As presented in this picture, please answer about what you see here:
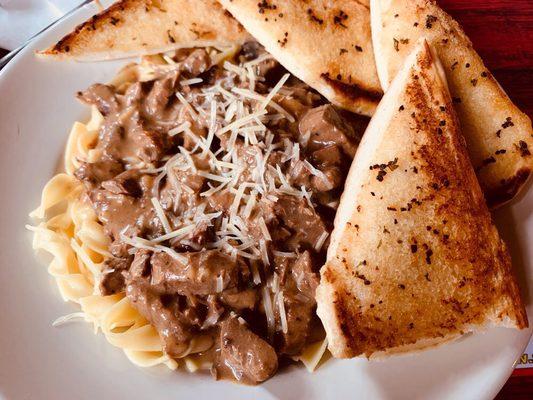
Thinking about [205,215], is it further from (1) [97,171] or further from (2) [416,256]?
(2) [416,256]

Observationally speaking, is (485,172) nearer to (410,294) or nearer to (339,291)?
(410,294)

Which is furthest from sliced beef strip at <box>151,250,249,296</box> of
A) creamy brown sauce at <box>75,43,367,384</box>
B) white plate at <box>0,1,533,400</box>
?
white plate at <box>0,1,533,400</box>

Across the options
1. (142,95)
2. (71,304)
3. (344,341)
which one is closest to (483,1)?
(142,95)

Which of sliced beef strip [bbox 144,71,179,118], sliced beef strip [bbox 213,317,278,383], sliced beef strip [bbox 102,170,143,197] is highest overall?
sliced beef strip [bbox 144,71,179,118]

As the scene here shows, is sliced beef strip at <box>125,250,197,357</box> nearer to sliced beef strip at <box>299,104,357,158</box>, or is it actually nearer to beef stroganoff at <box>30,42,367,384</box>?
beef stroganoff at <box>30,42,367,384</box>

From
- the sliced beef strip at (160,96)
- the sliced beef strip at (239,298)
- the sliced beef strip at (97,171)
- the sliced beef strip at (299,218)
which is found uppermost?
the sliced beef strip at (160,96)

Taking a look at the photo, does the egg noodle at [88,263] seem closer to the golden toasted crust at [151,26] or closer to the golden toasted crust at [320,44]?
the golden toasted crust at [151,26]

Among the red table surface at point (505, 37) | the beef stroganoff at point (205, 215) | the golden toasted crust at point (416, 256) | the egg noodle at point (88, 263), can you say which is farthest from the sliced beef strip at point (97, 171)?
the red table surface at point (505, 37)
